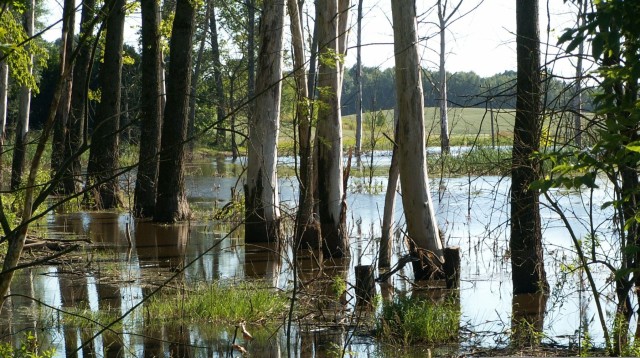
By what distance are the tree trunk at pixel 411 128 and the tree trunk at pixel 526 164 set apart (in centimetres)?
159

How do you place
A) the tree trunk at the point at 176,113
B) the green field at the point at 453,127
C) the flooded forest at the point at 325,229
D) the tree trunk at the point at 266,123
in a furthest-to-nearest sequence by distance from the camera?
the tree trunk at the point at 176,113, the tree trunk at the point at 266,123, the green field at the point at 453,127, the flooded forest at the point at 325,229

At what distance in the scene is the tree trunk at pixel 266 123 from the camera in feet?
50.0

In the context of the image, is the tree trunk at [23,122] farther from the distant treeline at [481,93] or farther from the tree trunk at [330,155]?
the tree trunk at [330,155]

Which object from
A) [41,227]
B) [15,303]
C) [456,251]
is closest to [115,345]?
[15,303]

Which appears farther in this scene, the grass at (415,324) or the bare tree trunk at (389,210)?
the bare tree trunk at (389,210)

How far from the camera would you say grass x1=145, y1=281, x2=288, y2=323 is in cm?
896

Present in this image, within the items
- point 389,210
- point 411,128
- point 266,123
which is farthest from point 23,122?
point 411,128

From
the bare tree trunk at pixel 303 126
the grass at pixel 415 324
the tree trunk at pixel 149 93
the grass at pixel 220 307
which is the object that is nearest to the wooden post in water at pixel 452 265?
the bare tree trunk at pixel 303 126

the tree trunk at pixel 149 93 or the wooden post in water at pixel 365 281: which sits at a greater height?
the tree trunk at pixel 149 93

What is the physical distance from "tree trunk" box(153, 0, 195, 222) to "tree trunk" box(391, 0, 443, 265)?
5564 millimetres

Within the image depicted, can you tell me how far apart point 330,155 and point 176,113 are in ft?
12.6

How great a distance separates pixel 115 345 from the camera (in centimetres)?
801

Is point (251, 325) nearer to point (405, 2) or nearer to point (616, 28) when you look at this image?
point (405, 2)

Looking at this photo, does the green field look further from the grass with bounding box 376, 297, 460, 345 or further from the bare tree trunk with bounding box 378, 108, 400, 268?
the grass with bounding box 376, 297, 460, 345
